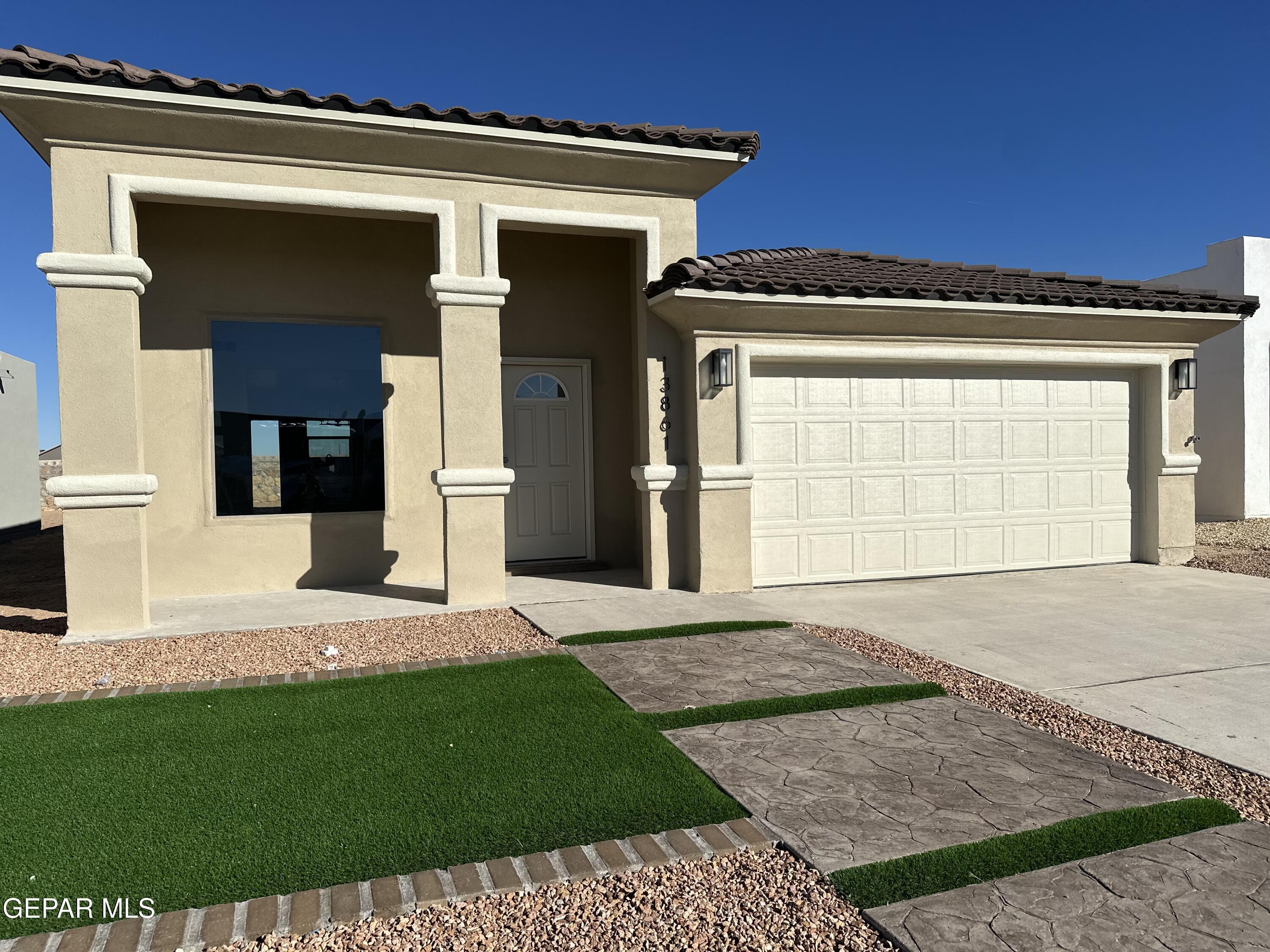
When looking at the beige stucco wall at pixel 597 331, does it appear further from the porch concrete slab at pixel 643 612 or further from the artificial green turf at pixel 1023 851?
the artificial green turf at pixel 1023 851

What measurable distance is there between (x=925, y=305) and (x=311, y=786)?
23.9ft

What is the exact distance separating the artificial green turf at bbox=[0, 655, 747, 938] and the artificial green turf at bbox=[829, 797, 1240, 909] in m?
0.69

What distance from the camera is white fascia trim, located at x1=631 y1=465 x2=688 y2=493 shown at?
8.34 meters

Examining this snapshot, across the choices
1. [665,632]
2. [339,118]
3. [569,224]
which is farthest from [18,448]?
[665,632]

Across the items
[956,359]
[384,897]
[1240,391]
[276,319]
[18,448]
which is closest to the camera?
[384,897]

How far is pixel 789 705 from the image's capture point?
15.8ft

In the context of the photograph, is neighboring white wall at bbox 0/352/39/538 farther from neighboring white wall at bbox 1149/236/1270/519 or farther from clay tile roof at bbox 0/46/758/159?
neighboring white wall at bbox 1149/236/1270/519

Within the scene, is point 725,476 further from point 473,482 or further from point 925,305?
point 925,305

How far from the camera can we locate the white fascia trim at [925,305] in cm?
795

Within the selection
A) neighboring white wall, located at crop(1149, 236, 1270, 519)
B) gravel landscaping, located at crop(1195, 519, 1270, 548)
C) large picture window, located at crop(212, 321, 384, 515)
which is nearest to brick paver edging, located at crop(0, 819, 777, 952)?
large picture window, located at crop(212, 321, 384, 515)

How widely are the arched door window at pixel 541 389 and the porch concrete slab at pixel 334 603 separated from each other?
2.13 meters

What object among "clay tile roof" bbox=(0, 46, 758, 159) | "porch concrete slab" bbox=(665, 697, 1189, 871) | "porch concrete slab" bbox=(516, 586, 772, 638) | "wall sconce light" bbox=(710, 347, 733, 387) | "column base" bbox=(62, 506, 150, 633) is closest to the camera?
"porch concrete slab" bbox=(665, 697, 1189, 871)

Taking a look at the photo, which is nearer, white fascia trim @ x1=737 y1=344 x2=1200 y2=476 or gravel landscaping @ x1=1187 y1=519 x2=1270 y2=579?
white fascia trim @ x1=737 y1=344 x2=1200 y2=476

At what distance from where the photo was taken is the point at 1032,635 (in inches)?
257
